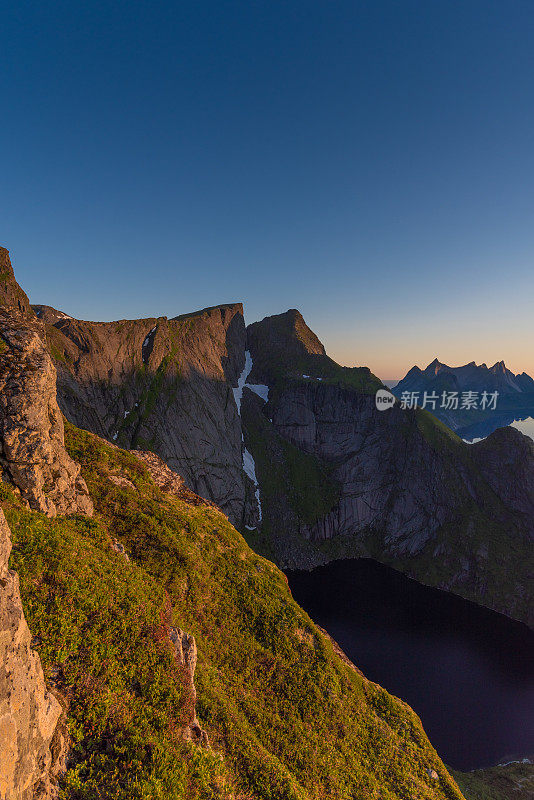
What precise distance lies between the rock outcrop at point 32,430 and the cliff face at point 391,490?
319 feet

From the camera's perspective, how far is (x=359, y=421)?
134 m

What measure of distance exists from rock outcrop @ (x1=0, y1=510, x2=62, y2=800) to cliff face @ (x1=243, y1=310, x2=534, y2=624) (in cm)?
10449

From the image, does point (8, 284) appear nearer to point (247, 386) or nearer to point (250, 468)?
point (250, 468)

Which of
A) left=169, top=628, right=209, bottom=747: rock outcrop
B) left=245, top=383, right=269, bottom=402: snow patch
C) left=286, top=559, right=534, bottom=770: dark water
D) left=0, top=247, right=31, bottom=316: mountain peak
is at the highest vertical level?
left=0, top=247, right=31, bottom=316: mountain peak

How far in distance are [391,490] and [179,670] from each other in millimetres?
129567

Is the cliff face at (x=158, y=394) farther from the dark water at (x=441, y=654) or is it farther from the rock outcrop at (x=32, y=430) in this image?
the rock outcrop at (x=32, y=430)

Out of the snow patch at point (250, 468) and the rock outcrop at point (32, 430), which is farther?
the snow patch at point (250, 468)

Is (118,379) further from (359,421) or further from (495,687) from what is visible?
(495,687)

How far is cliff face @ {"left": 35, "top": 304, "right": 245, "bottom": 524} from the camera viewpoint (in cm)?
7700

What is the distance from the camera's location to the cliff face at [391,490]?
99875 millimetres

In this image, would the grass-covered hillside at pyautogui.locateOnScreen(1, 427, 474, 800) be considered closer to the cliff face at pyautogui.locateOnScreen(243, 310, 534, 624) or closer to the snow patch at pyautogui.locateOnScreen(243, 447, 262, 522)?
the snow patch at pyautogui.locateOnScreen(243, 447, 262, 522)

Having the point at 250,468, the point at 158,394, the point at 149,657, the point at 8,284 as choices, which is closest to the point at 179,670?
the point at 149,657

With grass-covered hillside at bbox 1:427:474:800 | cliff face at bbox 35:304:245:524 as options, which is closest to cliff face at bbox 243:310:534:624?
cliff face at bbox 35:304:245:524

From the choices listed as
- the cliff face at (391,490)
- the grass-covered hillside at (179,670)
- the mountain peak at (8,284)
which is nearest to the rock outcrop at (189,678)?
the grass-covered hillside at (179,670)
